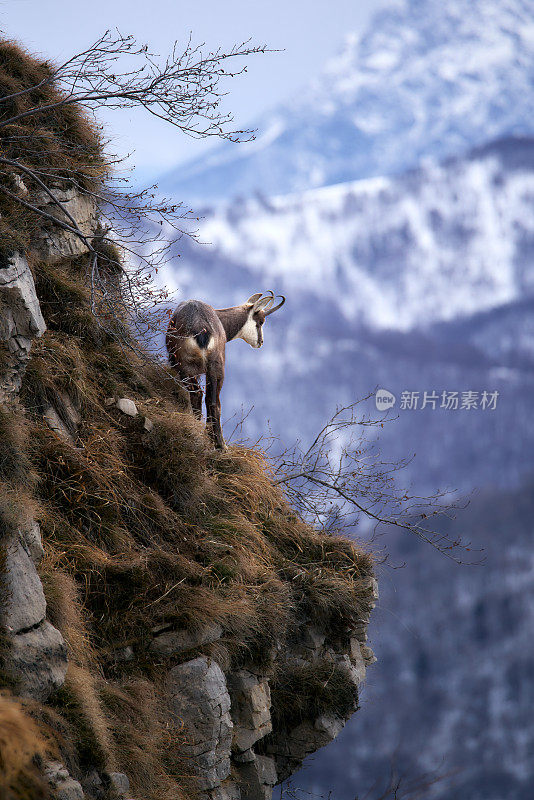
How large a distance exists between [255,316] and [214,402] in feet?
5.91

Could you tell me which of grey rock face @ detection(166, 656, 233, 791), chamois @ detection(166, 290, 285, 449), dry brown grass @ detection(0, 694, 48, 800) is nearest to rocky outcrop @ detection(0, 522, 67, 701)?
dry brown grass @ detection(0, 694, 48, 800)

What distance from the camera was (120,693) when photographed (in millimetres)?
6301

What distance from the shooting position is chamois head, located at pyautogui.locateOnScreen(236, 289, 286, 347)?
421 inches

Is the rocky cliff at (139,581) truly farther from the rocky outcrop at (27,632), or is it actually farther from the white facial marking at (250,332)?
the white facial marking at (250,332)

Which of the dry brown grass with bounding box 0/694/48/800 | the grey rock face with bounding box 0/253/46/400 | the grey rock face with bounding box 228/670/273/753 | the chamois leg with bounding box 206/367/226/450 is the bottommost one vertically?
the dry brown grass with bounding box 0/694/48/800

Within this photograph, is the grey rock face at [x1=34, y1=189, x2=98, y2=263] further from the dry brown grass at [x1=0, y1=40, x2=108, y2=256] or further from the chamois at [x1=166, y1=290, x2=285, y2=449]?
the chamois at [x1=166, y1=290, x2=285, y2=449]

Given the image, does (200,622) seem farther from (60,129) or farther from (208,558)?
(60,129)

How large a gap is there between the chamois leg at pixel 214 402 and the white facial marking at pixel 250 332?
122 centimetres

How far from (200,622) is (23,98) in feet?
22.1

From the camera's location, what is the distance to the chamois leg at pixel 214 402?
9.45 metres

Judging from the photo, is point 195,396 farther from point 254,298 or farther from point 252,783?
point 252,783

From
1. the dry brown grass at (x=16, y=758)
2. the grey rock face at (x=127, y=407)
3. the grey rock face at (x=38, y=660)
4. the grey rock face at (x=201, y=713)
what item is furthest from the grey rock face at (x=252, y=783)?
the dry brown grass at (x=16, y=758)

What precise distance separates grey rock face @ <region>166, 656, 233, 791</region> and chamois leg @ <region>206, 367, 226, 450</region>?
3.12 m

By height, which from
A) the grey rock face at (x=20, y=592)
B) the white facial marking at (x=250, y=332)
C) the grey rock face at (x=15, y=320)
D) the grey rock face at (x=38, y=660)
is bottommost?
the grey rock face at (x=38, y=660)
